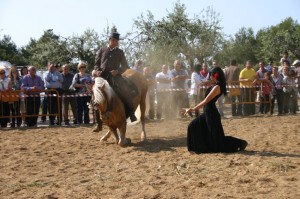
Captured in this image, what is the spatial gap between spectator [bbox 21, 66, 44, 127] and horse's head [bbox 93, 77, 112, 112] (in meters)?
5.78

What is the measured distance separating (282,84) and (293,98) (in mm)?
731

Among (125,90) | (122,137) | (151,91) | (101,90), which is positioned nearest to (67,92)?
(151,91)

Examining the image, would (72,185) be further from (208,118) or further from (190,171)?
(208,118)

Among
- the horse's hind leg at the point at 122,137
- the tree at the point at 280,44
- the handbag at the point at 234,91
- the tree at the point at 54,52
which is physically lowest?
the horse's hind leg at the point at 122,137

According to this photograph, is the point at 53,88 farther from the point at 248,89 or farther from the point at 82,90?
the point at 248,89

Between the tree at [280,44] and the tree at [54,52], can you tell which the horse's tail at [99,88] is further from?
the tree at [280,44]

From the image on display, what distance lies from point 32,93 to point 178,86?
16.2 feet

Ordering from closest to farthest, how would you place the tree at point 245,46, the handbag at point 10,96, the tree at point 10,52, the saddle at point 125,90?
the saddle at point 125,90
the handbag at point 10,96
the tree at point 10,52
the tree at point 245,46

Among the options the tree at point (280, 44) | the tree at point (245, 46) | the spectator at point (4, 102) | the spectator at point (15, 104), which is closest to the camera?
the spectator at point (4, 102)

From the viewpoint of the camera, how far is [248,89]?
15555mm

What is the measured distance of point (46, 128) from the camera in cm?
1244

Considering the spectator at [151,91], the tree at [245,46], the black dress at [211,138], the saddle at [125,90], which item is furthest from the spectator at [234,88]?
the tree at [245,46]

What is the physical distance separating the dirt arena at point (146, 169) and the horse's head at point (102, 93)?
0.90 meters

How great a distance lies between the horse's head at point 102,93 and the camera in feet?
25.9
